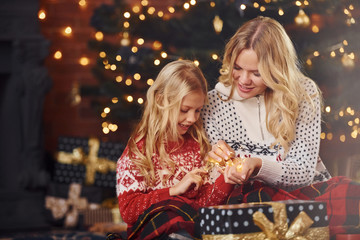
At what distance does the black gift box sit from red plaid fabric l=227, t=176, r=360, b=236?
0.29 ft

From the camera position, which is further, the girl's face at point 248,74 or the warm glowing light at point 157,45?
the warm glowing light at point 157,45

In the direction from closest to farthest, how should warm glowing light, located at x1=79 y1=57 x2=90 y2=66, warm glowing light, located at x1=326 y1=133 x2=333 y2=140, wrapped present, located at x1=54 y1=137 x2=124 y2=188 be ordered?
warm glowing light, located at x1=326 y1=133 x2=333 y2=140 → wrapped present, located at x1=54 y1=137 x2=124 y2=188 → warm glowing light, located at x1=79 y1=57 x2=90 y2=66

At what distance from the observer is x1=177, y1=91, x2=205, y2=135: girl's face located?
1.04m

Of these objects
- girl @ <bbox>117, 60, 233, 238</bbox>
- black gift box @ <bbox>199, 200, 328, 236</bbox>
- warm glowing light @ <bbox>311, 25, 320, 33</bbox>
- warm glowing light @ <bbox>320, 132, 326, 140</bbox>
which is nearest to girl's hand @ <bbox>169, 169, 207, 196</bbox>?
girl @ <bbox>117, 60, 233, 238</bbox>

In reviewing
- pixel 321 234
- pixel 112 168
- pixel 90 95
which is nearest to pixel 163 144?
pixel 321 234

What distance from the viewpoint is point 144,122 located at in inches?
42.6

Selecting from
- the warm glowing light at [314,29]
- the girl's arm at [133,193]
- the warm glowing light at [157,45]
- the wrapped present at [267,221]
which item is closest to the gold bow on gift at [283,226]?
the wrapped present at [267,221]

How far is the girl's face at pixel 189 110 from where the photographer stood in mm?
1045

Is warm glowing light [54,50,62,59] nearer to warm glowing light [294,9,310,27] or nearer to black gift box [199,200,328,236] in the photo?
warm glowing light [294,9,310,27]

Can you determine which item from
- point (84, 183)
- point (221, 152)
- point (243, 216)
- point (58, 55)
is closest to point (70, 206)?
point (84, 183)

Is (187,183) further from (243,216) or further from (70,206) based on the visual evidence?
(70,206)

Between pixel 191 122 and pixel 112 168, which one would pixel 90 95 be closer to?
pixel 112 168

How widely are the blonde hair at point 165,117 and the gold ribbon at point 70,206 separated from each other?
3.47 ft

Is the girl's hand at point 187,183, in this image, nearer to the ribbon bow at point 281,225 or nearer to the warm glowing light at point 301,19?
the ribbon bow at point 281,225
